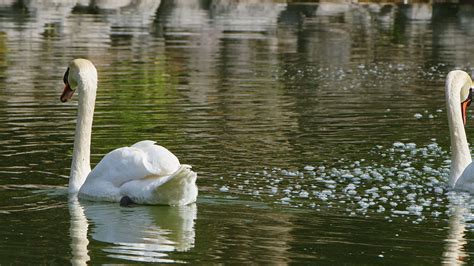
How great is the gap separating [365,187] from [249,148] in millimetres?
2631

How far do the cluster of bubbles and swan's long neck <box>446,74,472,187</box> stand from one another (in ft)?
0.68

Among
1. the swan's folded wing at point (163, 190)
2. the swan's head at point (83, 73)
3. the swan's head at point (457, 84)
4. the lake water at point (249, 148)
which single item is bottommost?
the lake water at point (249, 148)

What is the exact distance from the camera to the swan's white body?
12.5m

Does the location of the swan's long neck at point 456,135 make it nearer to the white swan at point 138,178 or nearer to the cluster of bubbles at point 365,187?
the cluster of bubbles at point 365,187

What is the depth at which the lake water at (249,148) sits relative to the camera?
10.2 meters

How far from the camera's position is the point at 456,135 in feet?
43.3

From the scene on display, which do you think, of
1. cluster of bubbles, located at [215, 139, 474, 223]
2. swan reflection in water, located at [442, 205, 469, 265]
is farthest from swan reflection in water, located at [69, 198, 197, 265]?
swan reflection in water, located at [442, 205, 469, 265]

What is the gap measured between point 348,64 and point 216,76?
461 centimetres

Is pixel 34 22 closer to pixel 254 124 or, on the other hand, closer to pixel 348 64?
pixel 348 64

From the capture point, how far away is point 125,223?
10914 millimetres

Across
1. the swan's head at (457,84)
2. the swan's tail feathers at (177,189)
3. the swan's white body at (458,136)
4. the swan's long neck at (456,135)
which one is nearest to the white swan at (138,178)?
the swan's tail feathers at (177,189)

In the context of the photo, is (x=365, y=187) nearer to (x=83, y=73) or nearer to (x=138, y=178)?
(x=138, y=178)

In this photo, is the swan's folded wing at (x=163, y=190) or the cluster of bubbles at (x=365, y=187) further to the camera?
the cluster of bubbles at (x=365, y=187)

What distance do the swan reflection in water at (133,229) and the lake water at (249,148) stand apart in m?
0.02
